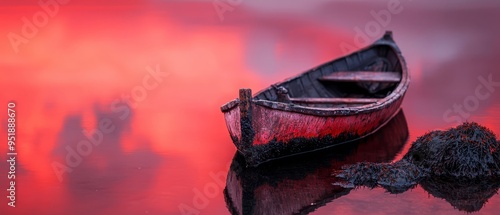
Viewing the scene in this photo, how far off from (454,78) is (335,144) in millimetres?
9106

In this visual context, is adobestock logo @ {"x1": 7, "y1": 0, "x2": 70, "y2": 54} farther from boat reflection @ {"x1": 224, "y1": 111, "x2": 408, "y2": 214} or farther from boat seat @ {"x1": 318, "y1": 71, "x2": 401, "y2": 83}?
boat reflection @ {"x1": 224, "y1": 111, "x2": 408, "y2": 214}

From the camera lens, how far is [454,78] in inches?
781

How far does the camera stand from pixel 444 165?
10.3 meters

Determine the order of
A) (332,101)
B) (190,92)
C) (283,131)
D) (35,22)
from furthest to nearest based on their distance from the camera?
(35,22) < (190,92) < (332,101) < (283,131)

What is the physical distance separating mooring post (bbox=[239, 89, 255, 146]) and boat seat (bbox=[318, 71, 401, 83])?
16.7 ft

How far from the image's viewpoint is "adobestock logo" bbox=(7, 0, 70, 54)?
2275 cm

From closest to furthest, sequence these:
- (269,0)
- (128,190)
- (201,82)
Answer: (128,190) < (201,82) < (269,0)

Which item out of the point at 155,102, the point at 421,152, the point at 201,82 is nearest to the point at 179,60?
the point at 201,82

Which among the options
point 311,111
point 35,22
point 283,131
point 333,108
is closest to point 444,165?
point 333,108

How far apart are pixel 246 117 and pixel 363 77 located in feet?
17.9

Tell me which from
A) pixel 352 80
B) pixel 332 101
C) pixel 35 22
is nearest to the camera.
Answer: pixel 332 101

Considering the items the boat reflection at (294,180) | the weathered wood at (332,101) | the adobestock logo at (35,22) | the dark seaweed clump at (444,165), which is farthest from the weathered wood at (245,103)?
the adobestock logo at (35,22)

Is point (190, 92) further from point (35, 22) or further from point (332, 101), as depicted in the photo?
point (35, 22)

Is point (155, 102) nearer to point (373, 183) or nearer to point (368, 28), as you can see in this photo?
point (373, 183)
